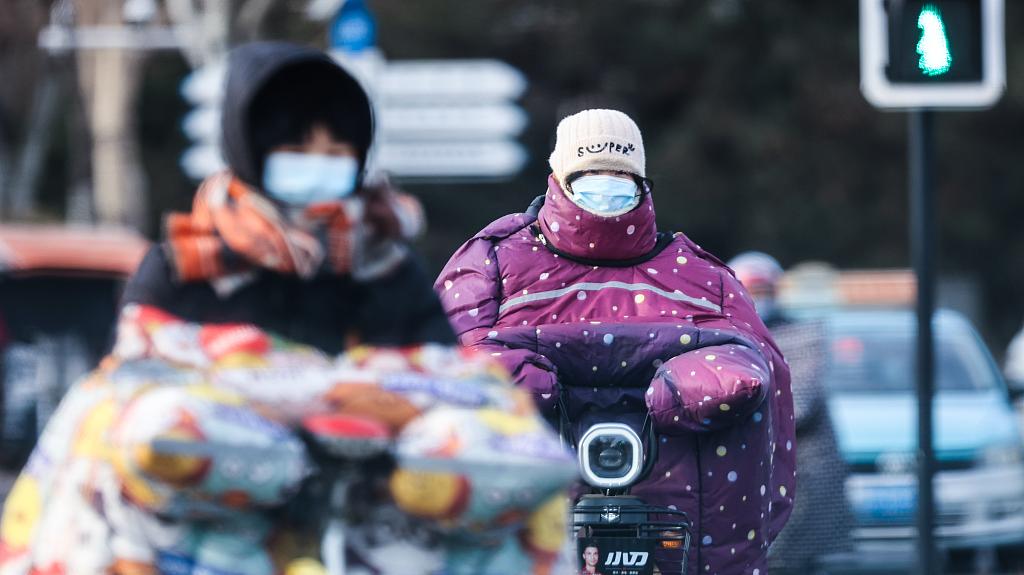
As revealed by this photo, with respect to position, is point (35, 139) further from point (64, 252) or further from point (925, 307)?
point (925, 307)

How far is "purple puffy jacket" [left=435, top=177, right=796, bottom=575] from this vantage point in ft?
18.6

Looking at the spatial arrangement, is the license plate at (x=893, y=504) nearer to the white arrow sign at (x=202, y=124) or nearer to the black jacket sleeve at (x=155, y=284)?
the white arrow sign at (x=202, y=124)

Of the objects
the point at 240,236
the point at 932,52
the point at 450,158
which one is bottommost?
the point at 240,236

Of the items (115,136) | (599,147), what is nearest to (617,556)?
(599,147)

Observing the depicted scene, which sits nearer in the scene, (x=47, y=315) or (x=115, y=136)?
(x=47, y=315)

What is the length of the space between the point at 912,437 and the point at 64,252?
1128cm

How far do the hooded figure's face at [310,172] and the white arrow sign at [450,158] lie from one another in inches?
545

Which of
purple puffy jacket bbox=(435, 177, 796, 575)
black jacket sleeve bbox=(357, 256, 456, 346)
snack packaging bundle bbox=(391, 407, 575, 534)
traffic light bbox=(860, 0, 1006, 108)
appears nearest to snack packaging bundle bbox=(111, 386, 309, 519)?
snack packaging bundle bbox=(391, 407, 575, 534)

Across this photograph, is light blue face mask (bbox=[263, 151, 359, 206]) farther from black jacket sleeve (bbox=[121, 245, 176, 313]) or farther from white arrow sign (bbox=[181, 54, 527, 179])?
white arrow sign (bbox=[181, 54, 527, 179])

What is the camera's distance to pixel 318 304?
3.92 metres

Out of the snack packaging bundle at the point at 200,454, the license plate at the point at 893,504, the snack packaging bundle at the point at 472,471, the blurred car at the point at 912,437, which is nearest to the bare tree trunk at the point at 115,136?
the blurred car at the point at 912,437

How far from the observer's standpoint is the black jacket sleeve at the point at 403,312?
4000mm

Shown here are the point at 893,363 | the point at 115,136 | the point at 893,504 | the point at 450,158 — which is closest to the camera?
→ the point at 893,504

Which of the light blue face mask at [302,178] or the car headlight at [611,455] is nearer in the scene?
the light blue face mask at [302,178]
